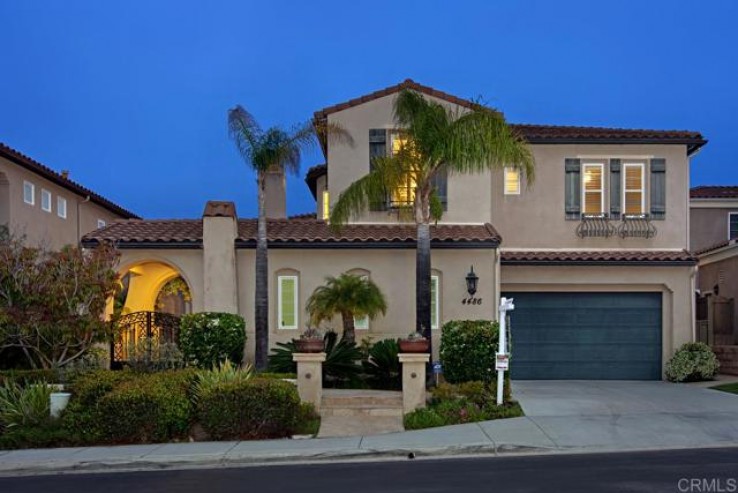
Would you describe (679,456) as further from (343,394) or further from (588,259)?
(588,259)

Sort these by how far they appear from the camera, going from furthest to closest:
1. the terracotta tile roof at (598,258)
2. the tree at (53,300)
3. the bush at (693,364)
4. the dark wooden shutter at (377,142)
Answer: the dark wooden shutter at (377,142) → the terracotta tile roof at (598,258) → the bush at (693,364) → the tree at (53,300)

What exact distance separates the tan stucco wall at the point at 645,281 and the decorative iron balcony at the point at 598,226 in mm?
1209

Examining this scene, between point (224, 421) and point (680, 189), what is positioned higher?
point (680, 189)

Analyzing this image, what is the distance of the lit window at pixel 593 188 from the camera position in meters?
20.0

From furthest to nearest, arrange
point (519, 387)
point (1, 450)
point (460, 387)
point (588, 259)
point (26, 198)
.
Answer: point (26, 198), point (588, 259), point (519, 387), point (460, 387), point (1, 450)

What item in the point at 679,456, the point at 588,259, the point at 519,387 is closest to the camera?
the point at 679,456

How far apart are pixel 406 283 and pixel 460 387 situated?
15.5 feet

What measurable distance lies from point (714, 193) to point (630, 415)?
56.0 feet

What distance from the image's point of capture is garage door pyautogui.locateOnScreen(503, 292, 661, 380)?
1927 cm

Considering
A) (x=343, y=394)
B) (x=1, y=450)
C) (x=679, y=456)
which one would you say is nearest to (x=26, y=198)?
(x=1, y=450)

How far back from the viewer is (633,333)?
1942 centimetres

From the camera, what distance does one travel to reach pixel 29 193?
2384 centimetres

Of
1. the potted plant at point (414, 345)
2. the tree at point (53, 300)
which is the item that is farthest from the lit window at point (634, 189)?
the tree at point (53, 300)

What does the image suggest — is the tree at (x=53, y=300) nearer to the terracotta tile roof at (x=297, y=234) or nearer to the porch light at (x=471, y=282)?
the terracotta tile roof at (x=297, y=234)
